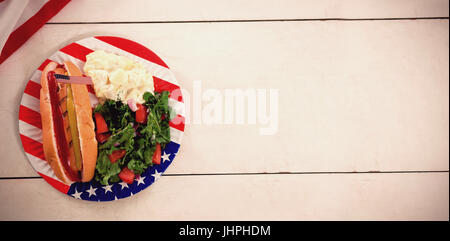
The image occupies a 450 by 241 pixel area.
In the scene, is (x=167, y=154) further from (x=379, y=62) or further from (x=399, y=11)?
(x=399, y=11)

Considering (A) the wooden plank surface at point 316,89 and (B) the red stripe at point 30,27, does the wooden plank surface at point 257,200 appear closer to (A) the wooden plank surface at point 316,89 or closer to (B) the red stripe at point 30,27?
(A) the wooden plank surface at point 316,89

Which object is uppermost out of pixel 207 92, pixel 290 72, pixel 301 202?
pixel 290 72

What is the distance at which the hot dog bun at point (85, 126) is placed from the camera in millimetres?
1165

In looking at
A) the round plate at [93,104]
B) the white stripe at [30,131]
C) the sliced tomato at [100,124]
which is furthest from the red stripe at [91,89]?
the white stripe at [30,131]

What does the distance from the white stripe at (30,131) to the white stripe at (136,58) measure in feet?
1.71

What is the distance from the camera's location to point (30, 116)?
1.36 metres

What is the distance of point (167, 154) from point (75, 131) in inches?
18.2

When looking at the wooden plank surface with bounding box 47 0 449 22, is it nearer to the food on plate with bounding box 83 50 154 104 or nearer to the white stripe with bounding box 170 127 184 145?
the food on plate with bounding box 83 50 154 104

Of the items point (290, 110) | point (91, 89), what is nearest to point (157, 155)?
point (91, 89)

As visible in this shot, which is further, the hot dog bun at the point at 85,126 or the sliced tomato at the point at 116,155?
the sliced tomato at the point at 116,155

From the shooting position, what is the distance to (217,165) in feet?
4.98

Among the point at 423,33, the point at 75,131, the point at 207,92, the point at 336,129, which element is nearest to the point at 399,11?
the point at 423,33

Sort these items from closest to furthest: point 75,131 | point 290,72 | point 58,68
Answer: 1. point 75,131
2. point 58,68
3. point 290,72

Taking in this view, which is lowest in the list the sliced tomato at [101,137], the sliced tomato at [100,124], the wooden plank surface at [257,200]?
the wooden plank surface at [257,200]
